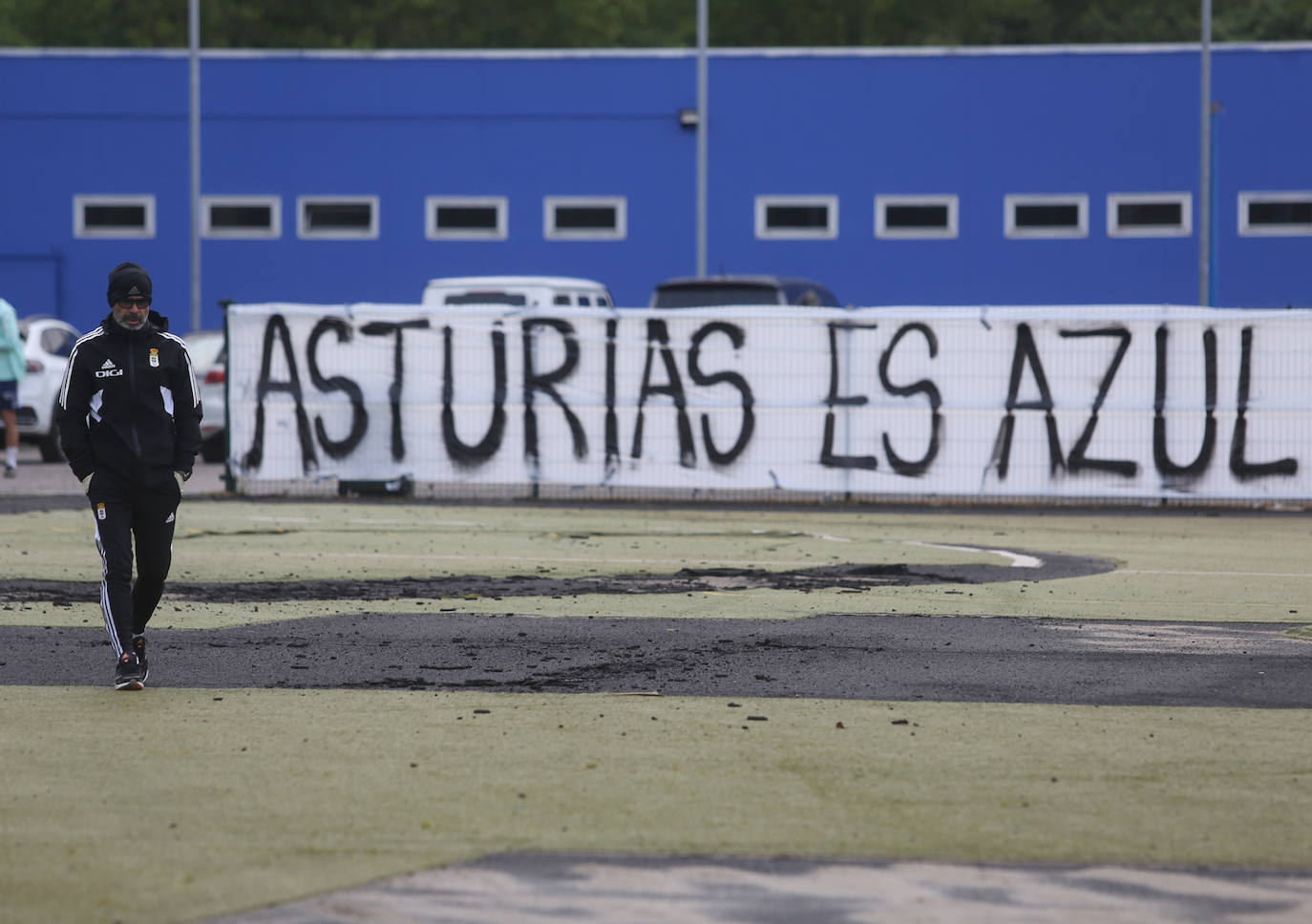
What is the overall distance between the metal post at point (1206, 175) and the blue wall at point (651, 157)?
82 cm

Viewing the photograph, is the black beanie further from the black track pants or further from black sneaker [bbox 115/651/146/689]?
black sneaker [bbox 115/651/146/689]

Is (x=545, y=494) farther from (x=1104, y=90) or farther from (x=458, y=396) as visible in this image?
(x=1104, y=90)

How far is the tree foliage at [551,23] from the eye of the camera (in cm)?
6159

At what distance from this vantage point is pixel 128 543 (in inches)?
305

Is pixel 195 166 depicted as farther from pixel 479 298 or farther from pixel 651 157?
pixel 479 298

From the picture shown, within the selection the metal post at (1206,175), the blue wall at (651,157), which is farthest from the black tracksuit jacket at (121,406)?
the blue wall at (651,157)

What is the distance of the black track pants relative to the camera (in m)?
7.62

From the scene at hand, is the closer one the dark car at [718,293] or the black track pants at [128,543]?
the black track pants at [128,543]

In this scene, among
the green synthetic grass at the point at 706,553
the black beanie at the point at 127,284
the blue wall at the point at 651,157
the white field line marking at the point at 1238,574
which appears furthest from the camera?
the blue wall at the point at 651,157

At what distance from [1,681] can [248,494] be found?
10462mm

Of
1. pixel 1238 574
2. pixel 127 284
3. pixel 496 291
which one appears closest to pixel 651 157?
pixel 496 291

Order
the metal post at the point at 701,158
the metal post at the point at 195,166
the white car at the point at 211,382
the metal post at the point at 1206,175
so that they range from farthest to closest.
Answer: the metal post at the point at 195,166, the metal post at the point at 701,158, the metal post at the point at 1206,175, the white car at the point at 211,382

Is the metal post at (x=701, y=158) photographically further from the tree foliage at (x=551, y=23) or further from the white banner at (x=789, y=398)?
the tree foliage at (x=551, y=23)

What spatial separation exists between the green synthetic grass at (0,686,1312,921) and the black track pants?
325 millimetres
